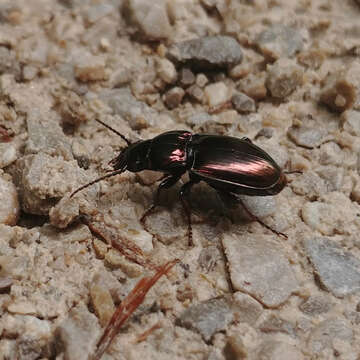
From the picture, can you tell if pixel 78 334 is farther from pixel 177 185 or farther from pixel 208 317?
pixel 177 185

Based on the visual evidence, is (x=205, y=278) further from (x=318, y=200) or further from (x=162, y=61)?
(x=162, y=61)

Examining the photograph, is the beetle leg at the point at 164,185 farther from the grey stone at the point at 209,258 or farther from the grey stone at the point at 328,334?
the grey stone at the point at 328,334

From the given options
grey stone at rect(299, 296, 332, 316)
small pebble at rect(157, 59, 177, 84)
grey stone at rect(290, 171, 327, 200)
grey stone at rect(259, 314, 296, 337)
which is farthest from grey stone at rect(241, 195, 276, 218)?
small pebble at rect(157, 59, 177, 84)

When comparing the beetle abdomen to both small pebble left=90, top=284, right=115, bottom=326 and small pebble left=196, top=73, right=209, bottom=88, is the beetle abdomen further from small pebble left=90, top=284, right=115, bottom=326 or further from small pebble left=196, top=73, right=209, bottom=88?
small pebble left=90, top=284, right=115, bottom=326

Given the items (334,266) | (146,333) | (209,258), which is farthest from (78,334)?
(334,266)

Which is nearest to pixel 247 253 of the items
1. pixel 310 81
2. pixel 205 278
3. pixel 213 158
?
pixel 205 278

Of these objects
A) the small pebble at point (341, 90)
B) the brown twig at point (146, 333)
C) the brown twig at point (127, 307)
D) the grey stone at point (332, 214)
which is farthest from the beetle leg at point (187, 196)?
the small pebble at point (341, 90)

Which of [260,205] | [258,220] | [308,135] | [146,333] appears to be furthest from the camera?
[308,135]
